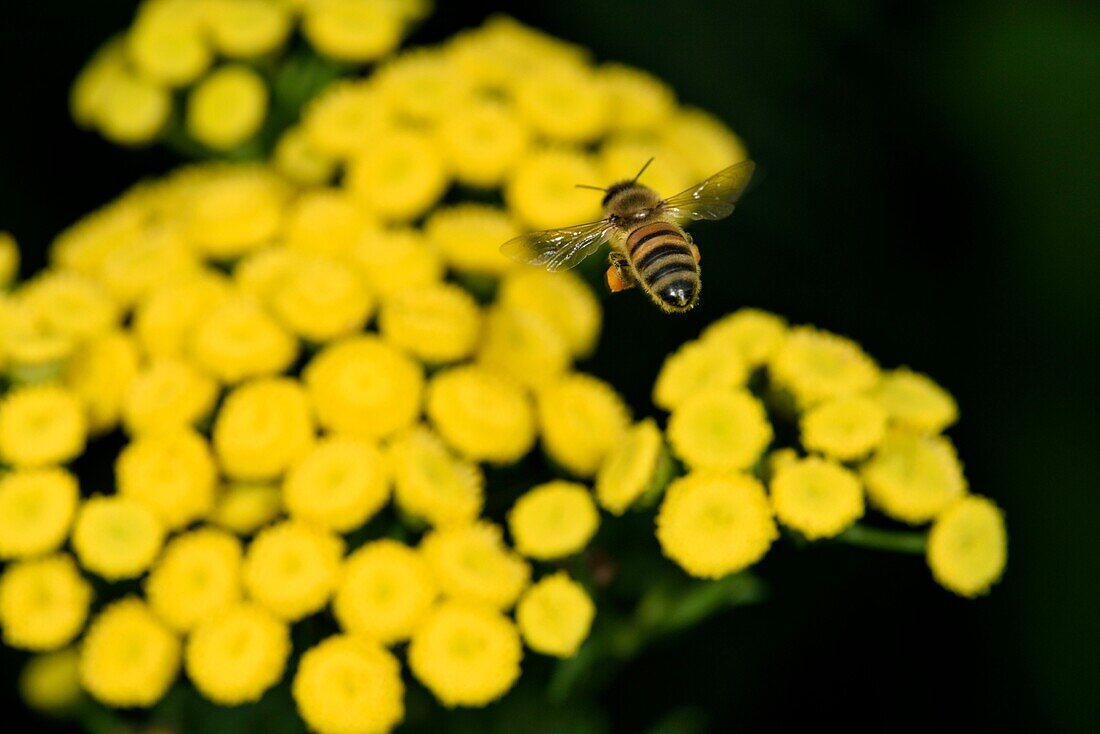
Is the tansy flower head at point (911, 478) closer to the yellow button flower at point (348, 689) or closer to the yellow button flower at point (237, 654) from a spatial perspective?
the yellow button flower at point (348, 689)

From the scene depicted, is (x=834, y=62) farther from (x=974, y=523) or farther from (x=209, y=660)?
(x=209, y=660)


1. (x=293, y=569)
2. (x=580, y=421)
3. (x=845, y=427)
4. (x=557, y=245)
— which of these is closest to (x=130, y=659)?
(x=293, y=569)

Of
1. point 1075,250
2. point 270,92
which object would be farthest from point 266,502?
point 1075,250

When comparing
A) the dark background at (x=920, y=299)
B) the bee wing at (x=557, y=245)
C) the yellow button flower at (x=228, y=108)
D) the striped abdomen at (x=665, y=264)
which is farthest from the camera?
the yellow button flower at (x=228, y=108)

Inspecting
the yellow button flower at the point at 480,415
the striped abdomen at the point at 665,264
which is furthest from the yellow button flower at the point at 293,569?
the striped abdomen at the point at 665,264

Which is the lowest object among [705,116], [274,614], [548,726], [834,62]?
[548,726]

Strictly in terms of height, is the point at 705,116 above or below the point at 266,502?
above
